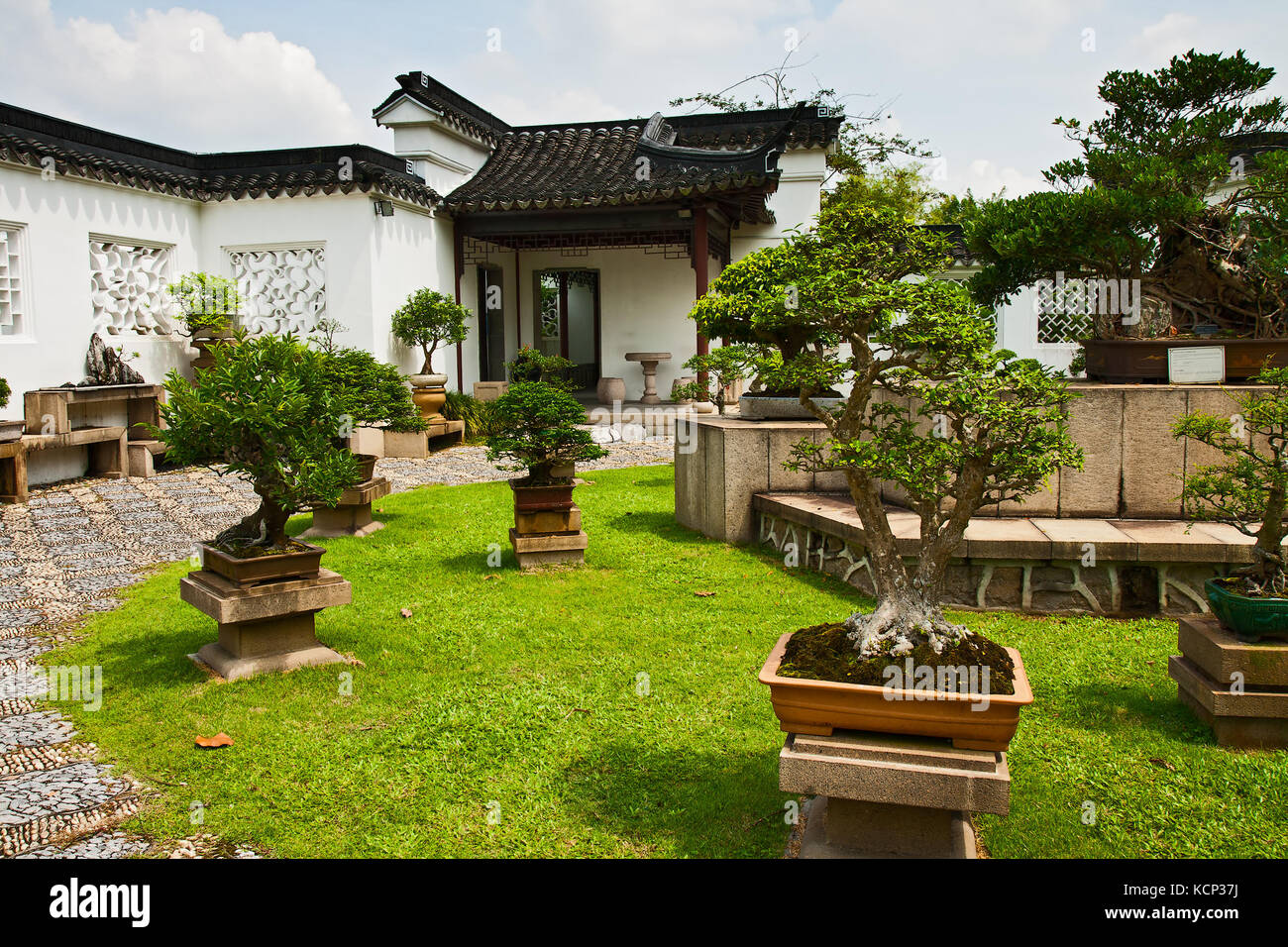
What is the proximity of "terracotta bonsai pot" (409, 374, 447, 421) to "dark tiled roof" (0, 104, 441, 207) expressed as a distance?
7.54 feet

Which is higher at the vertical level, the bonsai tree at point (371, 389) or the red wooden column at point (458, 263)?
the red wooden column at point (458, 263)

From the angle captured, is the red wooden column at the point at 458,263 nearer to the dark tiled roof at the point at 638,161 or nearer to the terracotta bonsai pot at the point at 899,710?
the dark tiled roof at the point at 638,161

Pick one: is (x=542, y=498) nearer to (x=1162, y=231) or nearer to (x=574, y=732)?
(x=574, y=732)

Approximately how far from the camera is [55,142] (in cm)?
1023

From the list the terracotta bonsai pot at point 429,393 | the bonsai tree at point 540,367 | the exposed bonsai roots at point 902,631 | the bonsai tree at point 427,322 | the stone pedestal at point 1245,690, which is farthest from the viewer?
the bonsai tree at point 427,322

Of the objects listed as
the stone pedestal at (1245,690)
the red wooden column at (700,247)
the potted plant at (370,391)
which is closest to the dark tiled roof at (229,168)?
the red wooden column at (700,247)

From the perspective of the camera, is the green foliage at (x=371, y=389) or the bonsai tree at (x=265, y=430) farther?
the green foliage at (x=371, y=389)

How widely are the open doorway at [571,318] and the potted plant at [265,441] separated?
42.5 ft

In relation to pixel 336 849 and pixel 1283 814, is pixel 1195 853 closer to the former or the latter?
pixel 1283 814

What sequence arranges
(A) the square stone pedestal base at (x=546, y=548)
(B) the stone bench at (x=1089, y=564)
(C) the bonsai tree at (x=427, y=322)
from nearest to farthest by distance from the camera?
(B) the stone bench at (x=1089, y=564)
(A) the square stone pedestal base at (x=546, y=548)
(C) the bonsai tree at (x=427, y=322)

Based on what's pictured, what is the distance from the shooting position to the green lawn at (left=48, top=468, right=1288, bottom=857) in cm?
309

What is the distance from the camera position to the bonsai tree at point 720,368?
148 inches

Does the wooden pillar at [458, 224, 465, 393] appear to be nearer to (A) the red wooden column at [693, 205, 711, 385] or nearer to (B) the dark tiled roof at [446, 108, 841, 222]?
(B) the dark tiled roof at [446, 108, 841, 222]

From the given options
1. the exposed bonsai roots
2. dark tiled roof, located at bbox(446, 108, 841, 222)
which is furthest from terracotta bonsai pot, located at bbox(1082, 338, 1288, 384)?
dark tiled roof, located at bbox(446, 108, 841, 222)
